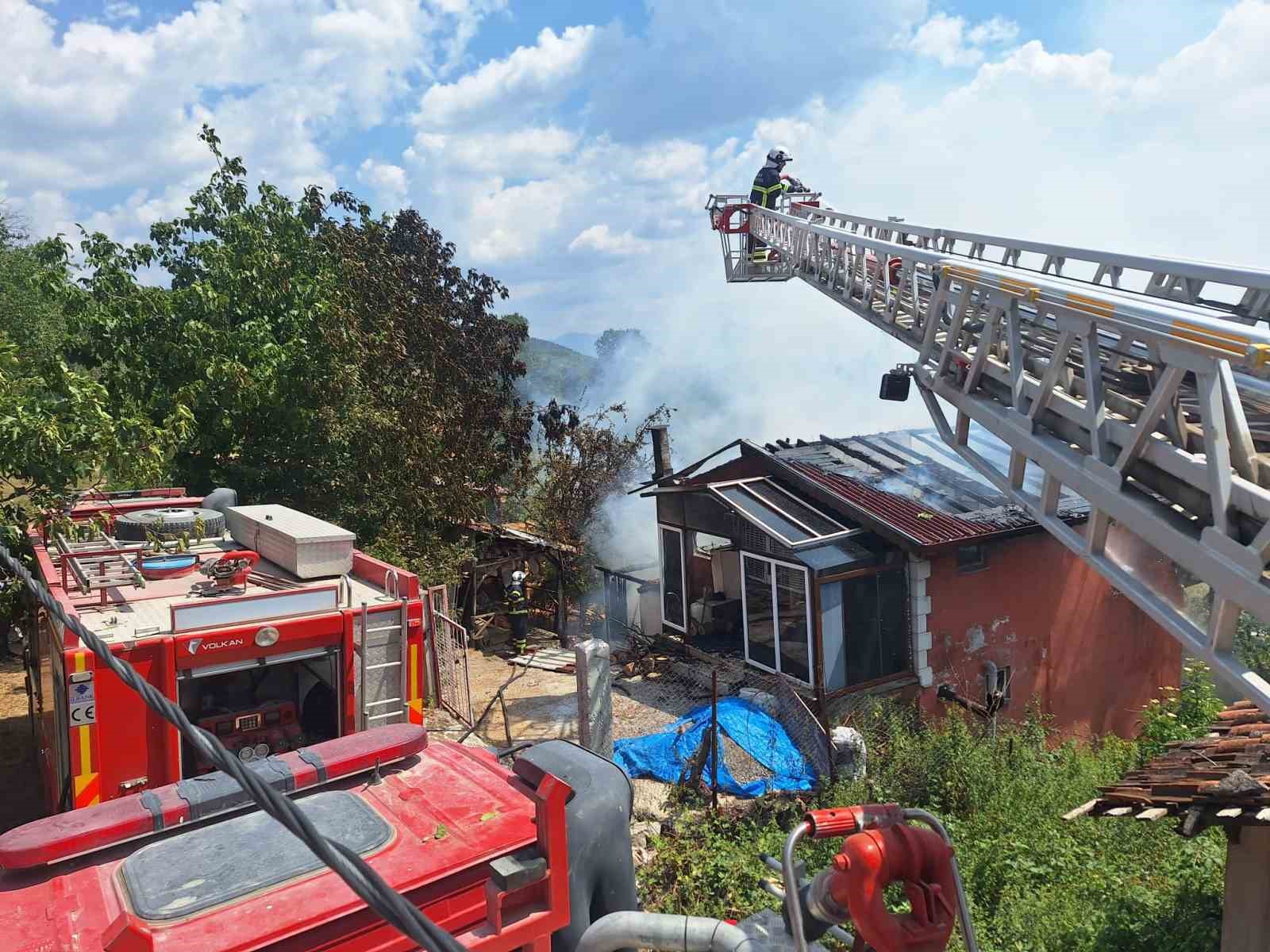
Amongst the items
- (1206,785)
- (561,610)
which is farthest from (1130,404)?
(561,610)

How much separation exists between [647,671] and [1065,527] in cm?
924

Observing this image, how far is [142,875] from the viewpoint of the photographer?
12.6ft

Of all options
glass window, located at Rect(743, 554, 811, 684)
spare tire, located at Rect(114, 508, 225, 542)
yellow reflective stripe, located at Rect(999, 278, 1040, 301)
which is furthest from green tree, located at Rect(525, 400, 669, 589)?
yellow reflective stripe, located at Rect(999, 278, 1040, 301)

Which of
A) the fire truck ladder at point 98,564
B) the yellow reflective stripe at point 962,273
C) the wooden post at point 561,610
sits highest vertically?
the yellow reflective stripe at point 962,273

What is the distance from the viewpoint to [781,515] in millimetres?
12445

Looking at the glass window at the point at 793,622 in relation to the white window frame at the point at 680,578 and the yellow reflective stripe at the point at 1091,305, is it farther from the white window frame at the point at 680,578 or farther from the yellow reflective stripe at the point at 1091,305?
the yellow reflective stripe at the point at 1091,305

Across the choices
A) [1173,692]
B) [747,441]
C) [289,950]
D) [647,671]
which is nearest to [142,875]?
[289,950]

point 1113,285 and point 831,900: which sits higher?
point 1113,285

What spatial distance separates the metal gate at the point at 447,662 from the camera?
10.8 metres

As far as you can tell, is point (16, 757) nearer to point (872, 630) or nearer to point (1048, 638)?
point (872, 630)

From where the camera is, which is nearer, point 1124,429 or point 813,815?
point 813,815

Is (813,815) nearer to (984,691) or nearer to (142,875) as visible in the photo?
(142,875)

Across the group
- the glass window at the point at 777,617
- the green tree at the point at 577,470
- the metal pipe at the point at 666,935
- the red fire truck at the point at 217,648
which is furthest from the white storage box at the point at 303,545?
the green tree at the point at 577,470

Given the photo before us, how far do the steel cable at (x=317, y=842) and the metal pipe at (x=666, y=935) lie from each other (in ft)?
6.14
